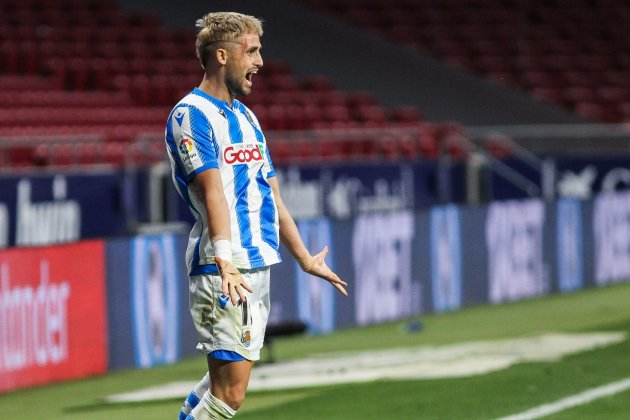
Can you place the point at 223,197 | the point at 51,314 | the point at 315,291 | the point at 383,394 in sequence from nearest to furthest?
the point at 223,197 < the point at 383,394 < the point at 51,314 < the point at 315,291

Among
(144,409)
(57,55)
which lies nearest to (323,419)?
(144,409)

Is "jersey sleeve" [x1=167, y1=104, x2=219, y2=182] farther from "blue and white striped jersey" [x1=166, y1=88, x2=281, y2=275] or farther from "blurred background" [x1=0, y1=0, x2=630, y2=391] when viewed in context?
"blurred background" [x1=0, y1=0, x2=630, y2=391]

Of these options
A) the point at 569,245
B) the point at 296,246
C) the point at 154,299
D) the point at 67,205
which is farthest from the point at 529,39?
the point at 296,246

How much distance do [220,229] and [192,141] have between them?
0.36 meters

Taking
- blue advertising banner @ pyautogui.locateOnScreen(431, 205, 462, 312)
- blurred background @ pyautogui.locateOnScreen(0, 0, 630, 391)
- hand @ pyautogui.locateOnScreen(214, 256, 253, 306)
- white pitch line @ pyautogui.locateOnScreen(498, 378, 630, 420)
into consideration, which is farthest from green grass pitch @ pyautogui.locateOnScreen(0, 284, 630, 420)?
hand @ pyautogui.locateOnScreen(214, 256, 253, 306)

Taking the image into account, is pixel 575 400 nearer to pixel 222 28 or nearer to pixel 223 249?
pixel 223 249

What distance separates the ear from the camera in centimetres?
573

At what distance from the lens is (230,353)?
5707 mm

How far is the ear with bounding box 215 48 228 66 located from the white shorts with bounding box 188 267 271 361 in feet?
2.63

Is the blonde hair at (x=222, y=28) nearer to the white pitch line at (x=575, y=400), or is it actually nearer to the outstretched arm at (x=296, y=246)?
the outstretched arm at (x=296, y=246)

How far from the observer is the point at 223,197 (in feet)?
18.5

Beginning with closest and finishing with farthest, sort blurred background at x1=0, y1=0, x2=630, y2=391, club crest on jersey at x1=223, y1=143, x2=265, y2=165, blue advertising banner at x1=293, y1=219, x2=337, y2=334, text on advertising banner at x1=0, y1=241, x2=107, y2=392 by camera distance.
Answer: club crest on jersey at x1=223, y1=143, x2=265, y2=165, text on advertising banner at x1=0, y1=241, x2=107, y2=392, blurred background at x1=0, y1=0, x2=630, y2=391, blue advertising banner at x1=293, y1=219, x2=337, y2=334

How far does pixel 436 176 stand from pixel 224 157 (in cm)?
1353

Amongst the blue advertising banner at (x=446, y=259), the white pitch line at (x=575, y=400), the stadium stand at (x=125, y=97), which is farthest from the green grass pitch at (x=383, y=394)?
the stadium stand at (x=125, y=97)
